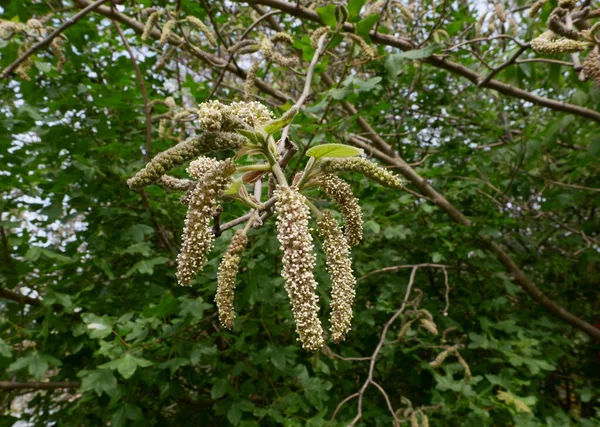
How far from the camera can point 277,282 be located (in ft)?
7.29

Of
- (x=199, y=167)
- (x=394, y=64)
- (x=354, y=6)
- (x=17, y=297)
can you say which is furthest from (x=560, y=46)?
(x=17, y=297)

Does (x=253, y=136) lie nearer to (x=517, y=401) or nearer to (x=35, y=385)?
(x=517, y=401)

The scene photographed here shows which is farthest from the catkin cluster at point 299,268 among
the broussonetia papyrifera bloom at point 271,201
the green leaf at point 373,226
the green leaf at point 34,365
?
the green leaf at point 34,365

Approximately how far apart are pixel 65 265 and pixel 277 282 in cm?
120

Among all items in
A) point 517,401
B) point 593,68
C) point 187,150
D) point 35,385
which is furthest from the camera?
point 35,385

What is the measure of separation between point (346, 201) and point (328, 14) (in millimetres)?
1241

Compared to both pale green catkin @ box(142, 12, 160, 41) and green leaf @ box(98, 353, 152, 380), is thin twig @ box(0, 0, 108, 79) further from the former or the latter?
green leaf @ box(98, 353, 152, 380)

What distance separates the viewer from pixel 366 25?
1.89m

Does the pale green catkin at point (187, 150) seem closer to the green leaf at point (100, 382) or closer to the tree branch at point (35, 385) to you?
the green leaf at point (100, 382)

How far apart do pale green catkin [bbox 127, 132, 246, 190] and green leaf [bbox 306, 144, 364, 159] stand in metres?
0.15

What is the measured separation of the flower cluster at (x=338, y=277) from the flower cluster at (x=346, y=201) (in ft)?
0.10

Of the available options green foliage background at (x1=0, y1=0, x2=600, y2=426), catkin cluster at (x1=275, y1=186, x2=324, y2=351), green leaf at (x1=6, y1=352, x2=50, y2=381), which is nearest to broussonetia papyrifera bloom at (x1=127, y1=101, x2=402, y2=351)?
catkin cluster at (x1=275, y1=186, x2=324, y2=351)

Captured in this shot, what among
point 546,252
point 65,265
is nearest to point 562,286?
point 546,252

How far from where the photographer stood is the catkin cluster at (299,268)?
2.36ft
